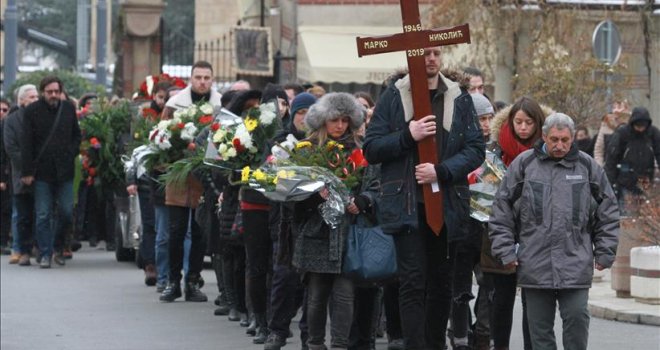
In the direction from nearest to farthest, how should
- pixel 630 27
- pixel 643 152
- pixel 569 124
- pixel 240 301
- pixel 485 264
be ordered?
pixel 569 124, pixel 485 264, pixel 240 301, pixel 643 152, pixel 630 27

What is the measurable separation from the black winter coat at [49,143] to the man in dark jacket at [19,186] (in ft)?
0.55

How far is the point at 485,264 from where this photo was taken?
36.1 ft

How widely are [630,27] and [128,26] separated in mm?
9631

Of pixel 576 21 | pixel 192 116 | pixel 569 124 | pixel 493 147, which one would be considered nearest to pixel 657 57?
pixel 576 21

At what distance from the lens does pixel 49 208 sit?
20125 millimetres

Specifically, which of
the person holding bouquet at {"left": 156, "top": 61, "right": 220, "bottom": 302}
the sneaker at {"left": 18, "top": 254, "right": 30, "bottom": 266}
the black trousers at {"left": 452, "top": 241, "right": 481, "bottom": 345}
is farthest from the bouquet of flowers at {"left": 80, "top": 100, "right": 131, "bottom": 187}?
the black trousers at {"left": 452, "top": 241, "right": 481, "bottom": 345}

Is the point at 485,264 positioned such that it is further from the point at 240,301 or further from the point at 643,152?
the point at 643,152

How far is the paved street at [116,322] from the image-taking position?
1309 centimetres

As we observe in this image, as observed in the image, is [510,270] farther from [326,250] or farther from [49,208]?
[49,208]

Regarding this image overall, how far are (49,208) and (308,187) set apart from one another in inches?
373

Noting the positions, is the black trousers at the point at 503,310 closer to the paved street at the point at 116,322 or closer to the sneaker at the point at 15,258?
the paved street at the point at 116,322

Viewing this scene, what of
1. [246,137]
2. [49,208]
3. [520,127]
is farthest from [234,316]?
[49,208]

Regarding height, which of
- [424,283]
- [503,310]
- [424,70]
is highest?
[424,70]

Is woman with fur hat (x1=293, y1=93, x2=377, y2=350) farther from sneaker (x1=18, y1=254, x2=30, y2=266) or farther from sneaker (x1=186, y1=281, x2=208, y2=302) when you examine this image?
sneaker (x1=18, y1=254, x2=30, y2=266)
